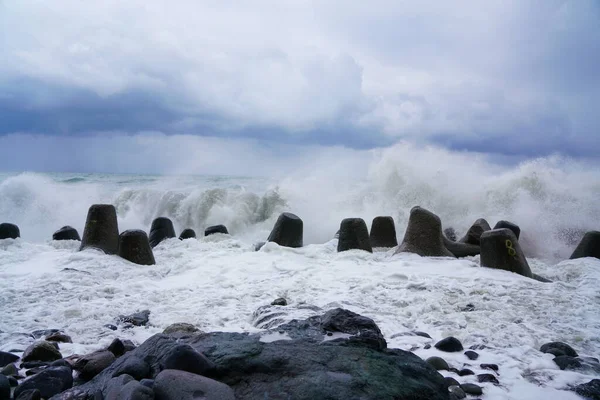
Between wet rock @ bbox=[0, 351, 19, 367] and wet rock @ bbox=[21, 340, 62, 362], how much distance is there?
57mm

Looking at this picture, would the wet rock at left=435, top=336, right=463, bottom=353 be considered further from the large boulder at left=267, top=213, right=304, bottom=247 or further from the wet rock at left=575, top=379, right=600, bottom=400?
the large boulder at left=267, top=213, right=304, bottom=247

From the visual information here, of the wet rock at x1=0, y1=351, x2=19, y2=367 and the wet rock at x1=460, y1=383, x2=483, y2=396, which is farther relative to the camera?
the wet rock at x1=0, y1=351, x2=19, y2=367

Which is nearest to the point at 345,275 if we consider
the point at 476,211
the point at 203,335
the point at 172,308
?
the point at 172,308

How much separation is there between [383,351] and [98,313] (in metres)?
2.82

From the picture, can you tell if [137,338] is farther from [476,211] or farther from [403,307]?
[476,211]

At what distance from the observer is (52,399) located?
240 cm

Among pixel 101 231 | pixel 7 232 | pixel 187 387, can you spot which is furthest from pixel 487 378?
pixel 7 232

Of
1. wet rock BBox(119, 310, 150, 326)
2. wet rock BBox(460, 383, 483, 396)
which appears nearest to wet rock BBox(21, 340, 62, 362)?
wet rock BBox(119, 310, 150, 326)

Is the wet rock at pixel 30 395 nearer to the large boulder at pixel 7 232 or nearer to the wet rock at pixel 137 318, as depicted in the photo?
the wet rock at pixel 137 318

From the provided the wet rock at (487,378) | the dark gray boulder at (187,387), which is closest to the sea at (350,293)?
the wet rock at (487,378)

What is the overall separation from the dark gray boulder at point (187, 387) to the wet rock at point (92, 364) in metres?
0.99

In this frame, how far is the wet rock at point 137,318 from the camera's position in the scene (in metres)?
4.13

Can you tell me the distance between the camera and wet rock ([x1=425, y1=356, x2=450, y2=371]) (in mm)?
3080

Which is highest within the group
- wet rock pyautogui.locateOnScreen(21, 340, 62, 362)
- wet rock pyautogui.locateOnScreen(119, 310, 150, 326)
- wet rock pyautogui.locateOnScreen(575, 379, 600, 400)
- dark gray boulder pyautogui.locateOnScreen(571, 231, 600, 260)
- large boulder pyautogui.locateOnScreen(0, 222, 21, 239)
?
dark gray boulder pyautogui.locateOnScreen(571, 231, 600, 260)
